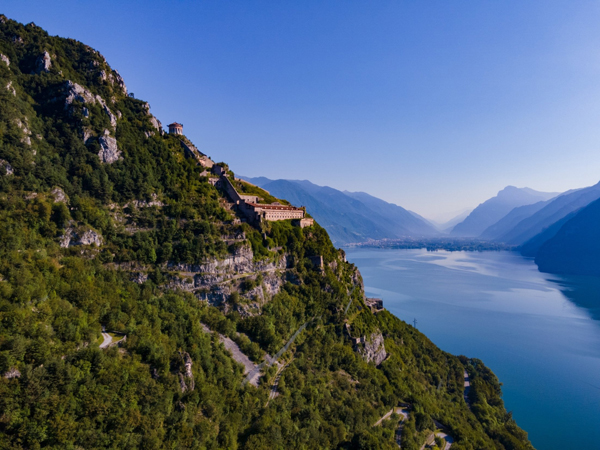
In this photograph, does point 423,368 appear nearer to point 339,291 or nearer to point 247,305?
point 339,291

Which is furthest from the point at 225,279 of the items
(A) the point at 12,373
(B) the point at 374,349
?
(B) the point at 374,349

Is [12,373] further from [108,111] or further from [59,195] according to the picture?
[108,111]

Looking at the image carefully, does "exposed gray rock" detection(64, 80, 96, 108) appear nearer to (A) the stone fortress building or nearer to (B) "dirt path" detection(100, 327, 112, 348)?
(A) the stone fortress building

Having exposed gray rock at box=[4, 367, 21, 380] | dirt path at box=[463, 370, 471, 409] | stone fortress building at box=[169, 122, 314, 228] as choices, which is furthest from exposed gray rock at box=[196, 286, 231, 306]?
dirt path at box=[463, 370, 471, 409]

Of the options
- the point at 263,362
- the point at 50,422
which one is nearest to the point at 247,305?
the point at 263,362

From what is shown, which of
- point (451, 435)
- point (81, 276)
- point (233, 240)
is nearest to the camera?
point (81, 276)

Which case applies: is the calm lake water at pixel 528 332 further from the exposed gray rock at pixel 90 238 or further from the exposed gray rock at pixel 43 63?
the exposed gray rock at pixel 43 63
